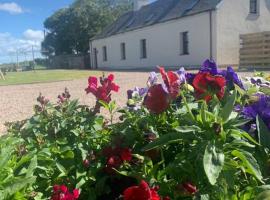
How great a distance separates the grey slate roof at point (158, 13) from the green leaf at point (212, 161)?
23.3m

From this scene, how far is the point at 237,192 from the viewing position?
1501 millimetres

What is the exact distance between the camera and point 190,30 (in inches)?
1013

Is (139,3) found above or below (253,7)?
above

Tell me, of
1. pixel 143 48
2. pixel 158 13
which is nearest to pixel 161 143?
pixel 158 13

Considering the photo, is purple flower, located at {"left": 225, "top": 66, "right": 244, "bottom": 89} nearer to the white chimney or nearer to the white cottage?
the white cottage

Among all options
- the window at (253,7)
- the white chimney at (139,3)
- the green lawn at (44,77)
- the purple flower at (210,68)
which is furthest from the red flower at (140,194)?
the white chimney at (139,3)

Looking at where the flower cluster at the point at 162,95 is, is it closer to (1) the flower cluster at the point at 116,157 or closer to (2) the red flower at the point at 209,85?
(2) the red flower at the point at 209,85

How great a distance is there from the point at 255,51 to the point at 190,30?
514 cm

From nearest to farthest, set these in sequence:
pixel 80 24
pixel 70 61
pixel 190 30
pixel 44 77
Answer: pixel 44 77, pixel 190 30, pixel 70 61, pixel 80 24

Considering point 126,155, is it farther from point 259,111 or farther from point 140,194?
point 259,111

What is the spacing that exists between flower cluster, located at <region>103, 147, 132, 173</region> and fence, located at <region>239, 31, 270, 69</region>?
20395mm

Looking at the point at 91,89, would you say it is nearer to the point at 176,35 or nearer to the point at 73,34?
the point at 176,35

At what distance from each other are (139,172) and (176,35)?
86.2 ft

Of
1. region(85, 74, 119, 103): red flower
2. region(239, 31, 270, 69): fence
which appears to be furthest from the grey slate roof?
region(85, 74, 119, 103): red flower
